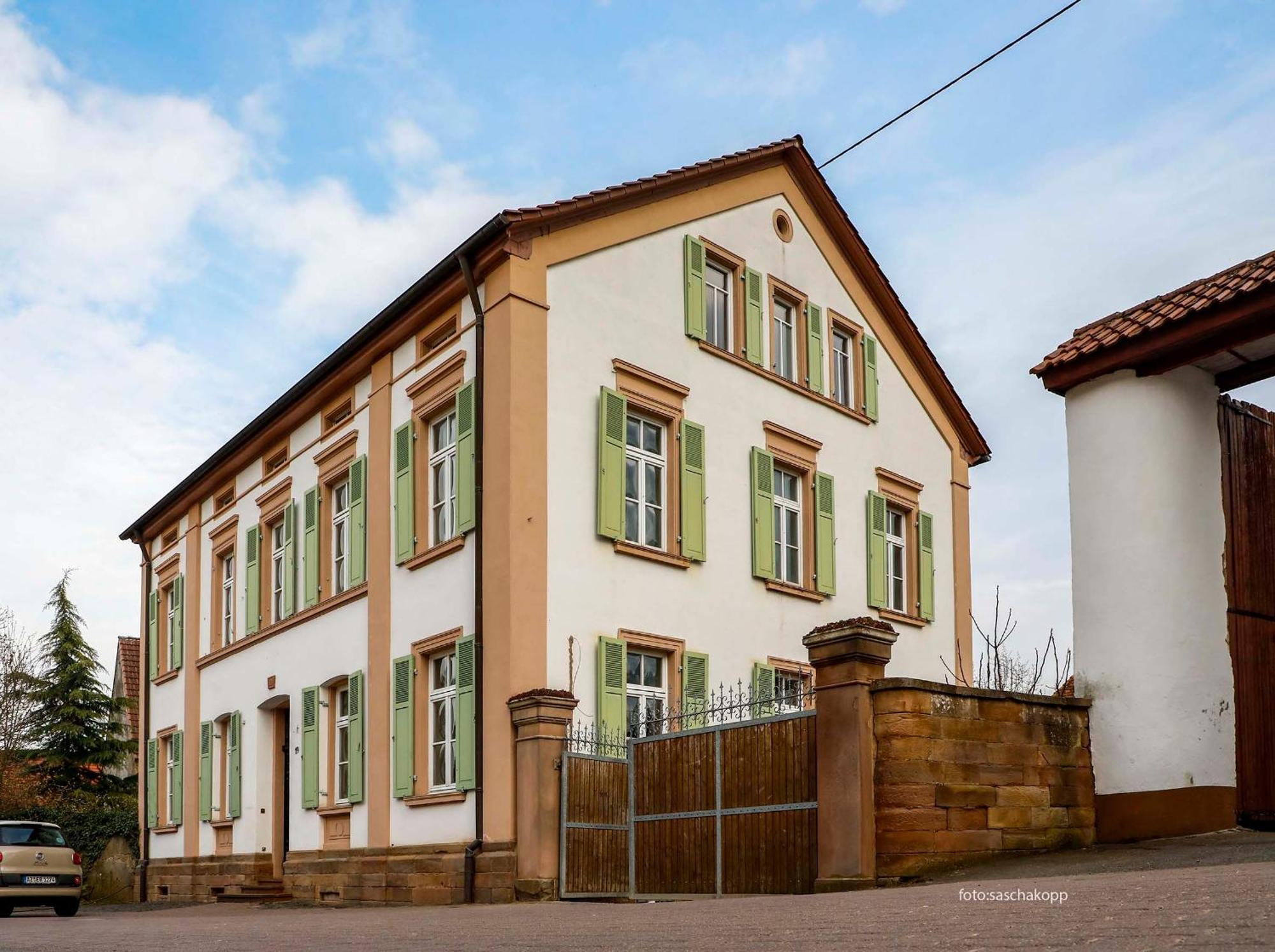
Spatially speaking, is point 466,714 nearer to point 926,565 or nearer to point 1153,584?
point 1153,584

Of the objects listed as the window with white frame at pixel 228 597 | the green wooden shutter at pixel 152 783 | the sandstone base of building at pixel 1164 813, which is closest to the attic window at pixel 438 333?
the window with white frame at pixel 228 597

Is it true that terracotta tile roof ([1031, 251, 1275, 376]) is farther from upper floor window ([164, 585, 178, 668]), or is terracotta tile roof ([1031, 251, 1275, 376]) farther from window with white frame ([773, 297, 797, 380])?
upper floor window ([164, 585, 178, 668])

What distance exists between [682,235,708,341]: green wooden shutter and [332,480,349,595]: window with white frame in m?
5.66

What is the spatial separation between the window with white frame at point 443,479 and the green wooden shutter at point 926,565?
7945 millimetres

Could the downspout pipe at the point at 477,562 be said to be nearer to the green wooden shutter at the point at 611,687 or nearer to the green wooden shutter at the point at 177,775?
the green wooden shutter at the point at 611,687

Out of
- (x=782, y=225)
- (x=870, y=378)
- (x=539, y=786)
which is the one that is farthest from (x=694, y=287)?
(x=539, y=786)

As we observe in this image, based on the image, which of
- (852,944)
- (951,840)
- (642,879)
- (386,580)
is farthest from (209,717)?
(852,944)

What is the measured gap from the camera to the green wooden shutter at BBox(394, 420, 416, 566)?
19312 millimetres

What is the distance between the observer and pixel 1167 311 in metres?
12.7

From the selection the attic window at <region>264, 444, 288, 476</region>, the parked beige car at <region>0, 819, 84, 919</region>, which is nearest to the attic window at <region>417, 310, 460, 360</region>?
the attic window at <region>264, 444, 288, 476</region>

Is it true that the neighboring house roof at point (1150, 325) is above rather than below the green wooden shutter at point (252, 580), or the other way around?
above

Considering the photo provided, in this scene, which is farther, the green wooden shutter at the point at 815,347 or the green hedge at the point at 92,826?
the green hedge at the point at 92,826

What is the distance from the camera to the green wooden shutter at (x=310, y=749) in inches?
846

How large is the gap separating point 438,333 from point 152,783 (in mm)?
14271
